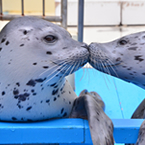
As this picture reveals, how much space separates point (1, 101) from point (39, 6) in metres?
5.67

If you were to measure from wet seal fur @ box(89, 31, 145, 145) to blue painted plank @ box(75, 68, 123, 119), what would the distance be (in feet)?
3.56

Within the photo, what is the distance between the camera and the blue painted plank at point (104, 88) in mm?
2738

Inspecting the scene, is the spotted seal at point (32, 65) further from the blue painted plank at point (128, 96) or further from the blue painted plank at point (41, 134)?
the blue painted plank at point (128, 96)

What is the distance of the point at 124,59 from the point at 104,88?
1.51 meters

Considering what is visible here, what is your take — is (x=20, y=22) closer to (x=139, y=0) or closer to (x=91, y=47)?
(x=91, y=47)

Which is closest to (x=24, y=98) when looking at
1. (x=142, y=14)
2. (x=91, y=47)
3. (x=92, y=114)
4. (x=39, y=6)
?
(x=92, y=114)

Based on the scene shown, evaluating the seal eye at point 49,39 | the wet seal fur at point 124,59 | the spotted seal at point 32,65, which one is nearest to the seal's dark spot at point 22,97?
the spotted seal at point 32,65

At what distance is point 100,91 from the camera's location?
3.06 metres

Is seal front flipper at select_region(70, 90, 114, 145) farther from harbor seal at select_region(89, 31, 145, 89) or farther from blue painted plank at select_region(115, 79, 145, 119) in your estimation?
blue painted plank at select_region(115, 79, 145, 119)

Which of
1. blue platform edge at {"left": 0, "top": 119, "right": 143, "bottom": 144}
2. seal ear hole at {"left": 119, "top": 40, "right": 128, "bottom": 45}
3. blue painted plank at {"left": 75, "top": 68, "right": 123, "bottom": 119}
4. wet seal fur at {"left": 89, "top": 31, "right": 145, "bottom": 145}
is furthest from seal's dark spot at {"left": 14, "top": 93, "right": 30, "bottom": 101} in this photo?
blue painted plank at {"left": 75, "top": 68, "right": 123, "bottom": 119}

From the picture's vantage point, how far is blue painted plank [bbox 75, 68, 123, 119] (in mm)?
2738

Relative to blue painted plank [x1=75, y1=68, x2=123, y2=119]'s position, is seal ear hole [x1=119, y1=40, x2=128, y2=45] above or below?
above

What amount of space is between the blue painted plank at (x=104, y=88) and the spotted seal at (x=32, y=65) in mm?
1250

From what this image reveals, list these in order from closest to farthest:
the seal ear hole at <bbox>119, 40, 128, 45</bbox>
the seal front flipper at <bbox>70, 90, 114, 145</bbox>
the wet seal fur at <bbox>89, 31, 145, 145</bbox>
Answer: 1. the seal front flipper at <bbox>70, 90, 114, 145</bbox>
2. the wet seal fur at <bbox>89, 31, 145, 145</bbox>
3. the seal ear hole at <bbox>119, 40, 128, 45</bbox>
